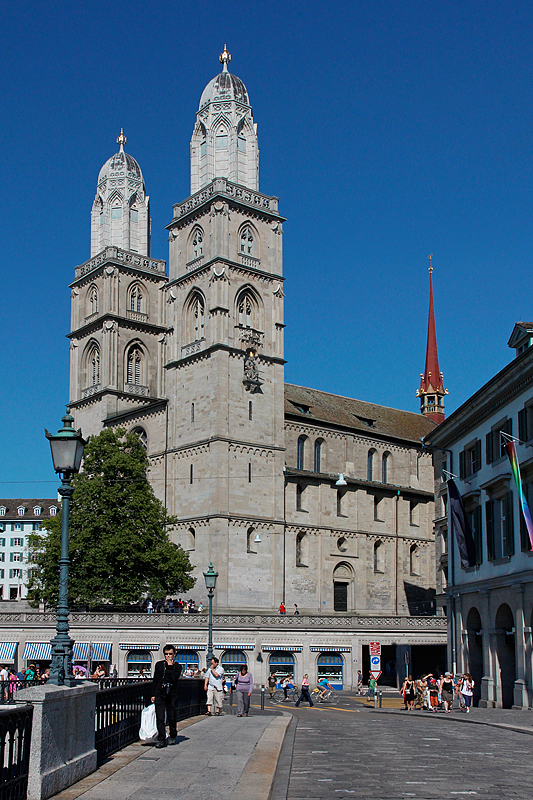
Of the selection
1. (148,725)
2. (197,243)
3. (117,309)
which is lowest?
(148,725)

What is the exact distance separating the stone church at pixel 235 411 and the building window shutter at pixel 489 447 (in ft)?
71.3

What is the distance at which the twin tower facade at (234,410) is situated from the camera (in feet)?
199

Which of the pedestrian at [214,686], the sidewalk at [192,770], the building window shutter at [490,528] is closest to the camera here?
the sidewalk at [192,770]

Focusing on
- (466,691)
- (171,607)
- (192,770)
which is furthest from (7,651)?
(192,770)

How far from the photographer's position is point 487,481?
36.2m

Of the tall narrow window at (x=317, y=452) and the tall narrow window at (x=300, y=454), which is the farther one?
the tall narrow window at (x=317, y=452)

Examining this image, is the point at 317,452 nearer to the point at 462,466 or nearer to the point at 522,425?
the point at 462,466

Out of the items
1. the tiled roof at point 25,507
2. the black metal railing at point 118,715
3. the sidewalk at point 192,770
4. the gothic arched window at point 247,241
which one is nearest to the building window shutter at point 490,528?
the sidewalk at point 192,770

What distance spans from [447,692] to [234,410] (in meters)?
32.1

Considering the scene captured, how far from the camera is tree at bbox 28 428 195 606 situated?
52.2m

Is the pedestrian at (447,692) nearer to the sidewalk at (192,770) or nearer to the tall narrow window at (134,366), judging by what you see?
the sidewalk at (192,770)

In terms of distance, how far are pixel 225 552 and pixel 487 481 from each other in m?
25.4

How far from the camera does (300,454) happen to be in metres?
69.9

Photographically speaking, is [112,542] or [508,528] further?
[112,542]
